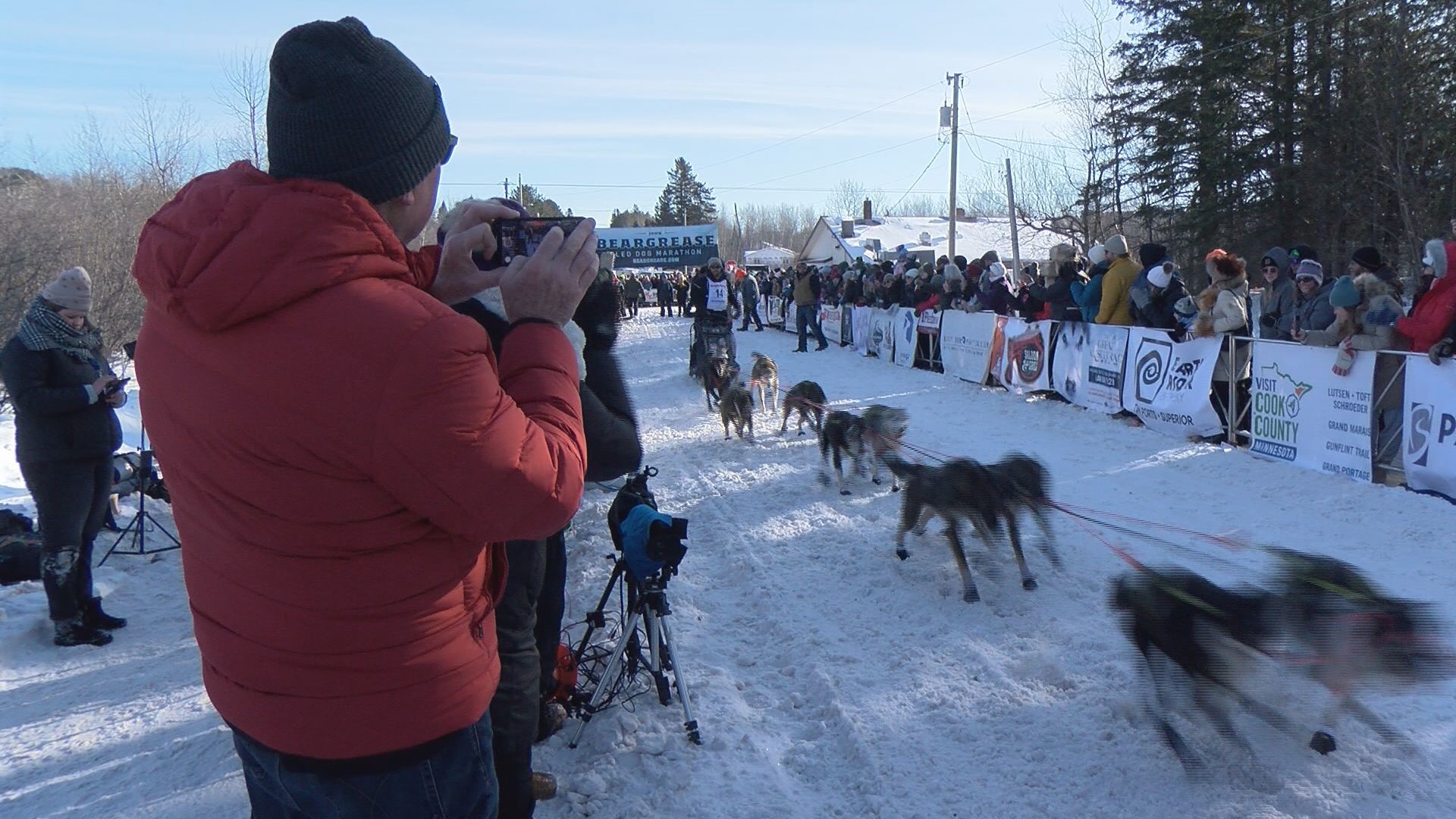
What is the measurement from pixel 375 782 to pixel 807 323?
723 inches

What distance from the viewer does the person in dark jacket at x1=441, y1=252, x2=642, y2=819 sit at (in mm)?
1939

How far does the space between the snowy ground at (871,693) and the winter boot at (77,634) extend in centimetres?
8

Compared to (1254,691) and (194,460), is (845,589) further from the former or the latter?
(194,460)

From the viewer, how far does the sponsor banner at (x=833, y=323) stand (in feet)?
64.2

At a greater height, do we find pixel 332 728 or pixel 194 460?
pixel 194 460

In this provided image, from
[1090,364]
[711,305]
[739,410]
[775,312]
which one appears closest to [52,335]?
[739,410]

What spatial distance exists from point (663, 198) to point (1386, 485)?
3083 inches

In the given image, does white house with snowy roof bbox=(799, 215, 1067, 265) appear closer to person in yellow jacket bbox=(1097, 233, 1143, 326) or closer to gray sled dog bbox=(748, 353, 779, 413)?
gray sled dog bbox=(748, 353, 779, 413)

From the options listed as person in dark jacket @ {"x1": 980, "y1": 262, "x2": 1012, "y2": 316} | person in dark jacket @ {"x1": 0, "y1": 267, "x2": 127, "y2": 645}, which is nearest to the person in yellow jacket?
person in dark jacket @ {"x1": 980, "y1": 262, "x2": 1012, "y2": 316}

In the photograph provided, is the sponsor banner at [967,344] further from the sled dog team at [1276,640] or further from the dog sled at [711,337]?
the sled dog team at [1276,640]

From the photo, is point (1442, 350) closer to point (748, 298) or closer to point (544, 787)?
point (544, 787)

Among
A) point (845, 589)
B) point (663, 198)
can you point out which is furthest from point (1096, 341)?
point (663, 198)

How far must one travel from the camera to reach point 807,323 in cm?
1938

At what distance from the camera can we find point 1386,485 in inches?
251
